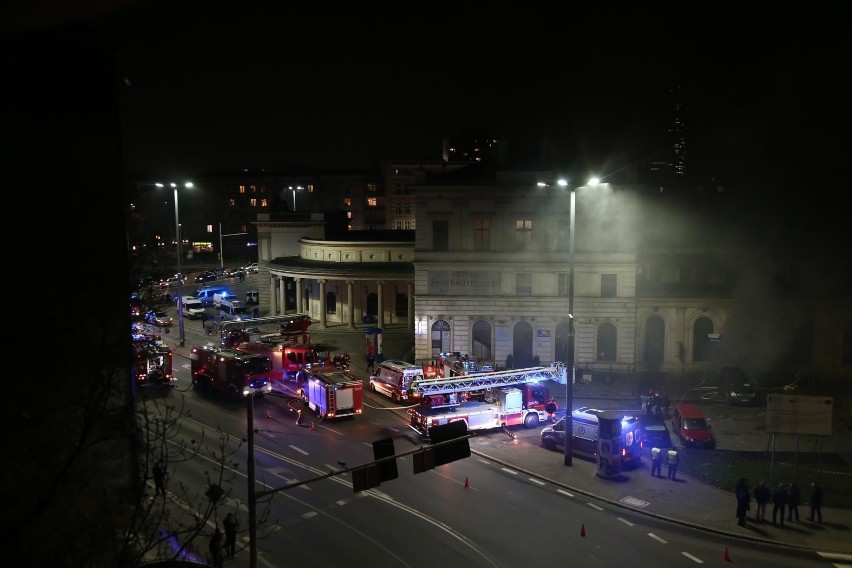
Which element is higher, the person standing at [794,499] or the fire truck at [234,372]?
the fire truck at [234,372]

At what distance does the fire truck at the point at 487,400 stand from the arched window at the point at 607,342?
26.1 feet

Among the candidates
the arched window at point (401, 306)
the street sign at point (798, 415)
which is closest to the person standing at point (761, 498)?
the street sign at point (798, 415)

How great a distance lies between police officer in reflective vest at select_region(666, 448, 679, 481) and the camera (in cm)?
2195

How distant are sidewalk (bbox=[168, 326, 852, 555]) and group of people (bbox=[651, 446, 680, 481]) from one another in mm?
256

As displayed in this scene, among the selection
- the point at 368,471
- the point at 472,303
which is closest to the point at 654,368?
the point at 472,303

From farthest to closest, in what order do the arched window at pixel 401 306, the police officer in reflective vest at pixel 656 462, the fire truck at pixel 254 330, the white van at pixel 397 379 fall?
the arched window at pixel 401 306 < the fire truck at pixel 254 330 < the white van at pixel 397 379 < the police officer in reflective vest at pixel 656 462

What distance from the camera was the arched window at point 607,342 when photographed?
37.2 meters

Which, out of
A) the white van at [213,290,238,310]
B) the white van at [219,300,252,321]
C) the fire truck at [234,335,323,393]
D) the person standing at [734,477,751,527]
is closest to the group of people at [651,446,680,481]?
the person standing at [734,477,751,527]

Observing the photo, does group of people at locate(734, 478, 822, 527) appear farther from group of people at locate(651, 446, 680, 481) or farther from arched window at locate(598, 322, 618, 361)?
arched window at locate(598, 322, 618, 361)

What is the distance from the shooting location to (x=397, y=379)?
31.6m

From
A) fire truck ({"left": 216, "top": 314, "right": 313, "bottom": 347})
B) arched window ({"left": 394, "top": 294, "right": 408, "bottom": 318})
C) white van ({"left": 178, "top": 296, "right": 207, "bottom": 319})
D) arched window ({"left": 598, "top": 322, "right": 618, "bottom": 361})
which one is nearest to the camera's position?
arched window ({"left": 598, "top": 322, "right": 618, "bottom": 361})

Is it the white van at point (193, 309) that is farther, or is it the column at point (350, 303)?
the white van at point (193, 309)

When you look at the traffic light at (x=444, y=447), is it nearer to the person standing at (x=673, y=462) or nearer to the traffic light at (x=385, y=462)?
the traffic light at (x=385, y=462)

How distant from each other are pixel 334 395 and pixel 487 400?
269 inches
